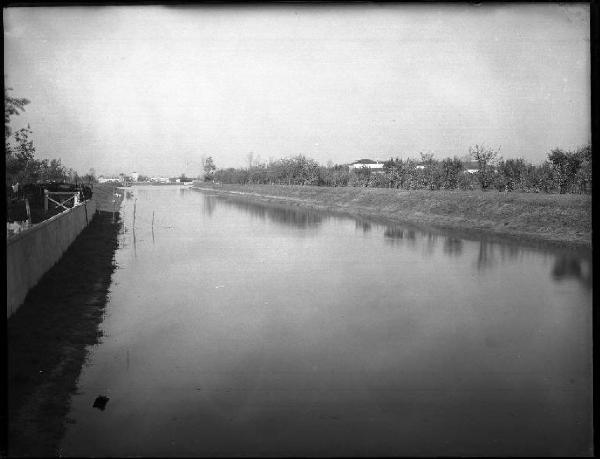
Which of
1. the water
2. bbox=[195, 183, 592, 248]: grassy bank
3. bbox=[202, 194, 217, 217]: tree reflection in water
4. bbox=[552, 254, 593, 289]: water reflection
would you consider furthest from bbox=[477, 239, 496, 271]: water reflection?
bbox=[202, 194, 217, 217]: tree reflection in water

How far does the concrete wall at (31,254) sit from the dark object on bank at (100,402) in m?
1.71

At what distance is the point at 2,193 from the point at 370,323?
5.07 metres

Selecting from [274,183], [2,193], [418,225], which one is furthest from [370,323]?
[274,183]

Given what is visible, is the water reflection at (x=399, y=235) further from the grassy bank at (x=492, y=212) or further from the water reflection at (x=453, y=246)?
the grassy bank at (x=492, y=212)

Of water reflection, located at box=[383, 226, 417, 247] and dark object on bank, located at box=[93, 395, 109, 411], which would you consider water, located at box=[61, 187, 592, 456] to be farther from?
water reflection, located at box=[383, 226, 417, 247]

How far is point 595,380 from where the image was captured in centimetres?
506

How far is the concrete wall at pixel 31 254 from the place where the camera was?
691 cm

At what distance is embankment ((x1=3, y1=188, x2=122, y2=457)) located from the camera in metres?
4.50

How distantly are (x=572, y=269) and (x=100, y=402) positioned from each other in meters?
10.6

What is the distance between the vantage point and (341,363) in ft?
19.7

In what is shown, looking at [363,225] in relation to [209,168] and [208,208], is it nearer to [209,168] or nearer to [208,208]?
[208,208]

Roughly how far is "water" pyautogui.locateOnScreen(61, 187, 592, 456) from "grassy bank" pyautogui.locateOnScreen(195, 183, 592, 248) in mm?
5740

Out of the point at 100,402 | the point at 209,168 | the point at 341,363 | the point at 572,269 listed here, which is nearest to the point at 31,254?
the point at 100,402

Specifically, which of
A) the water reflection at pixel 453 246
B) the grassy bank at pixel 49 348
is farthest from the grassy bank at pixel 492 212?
the grassy bank at pixel 49 348
